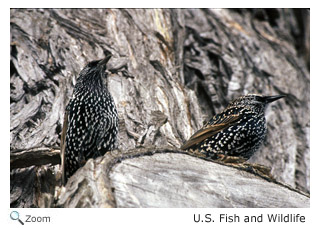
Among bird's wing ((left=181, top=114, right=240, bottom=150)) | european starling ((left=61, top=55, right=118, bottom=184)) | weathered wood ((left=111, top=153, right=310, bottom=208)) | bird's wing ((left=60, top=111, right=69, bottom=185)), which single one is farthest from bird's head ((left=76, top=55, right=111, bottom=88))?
weathered wood ((left=111, top=153, right=310, bottom=208))

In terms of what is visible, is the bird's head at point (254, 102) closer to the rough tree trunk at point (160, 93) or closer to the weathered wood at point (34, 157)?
the rough tree trunk at point (160, 93)

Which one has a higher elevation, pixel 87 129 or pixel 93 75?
pixel 93 75

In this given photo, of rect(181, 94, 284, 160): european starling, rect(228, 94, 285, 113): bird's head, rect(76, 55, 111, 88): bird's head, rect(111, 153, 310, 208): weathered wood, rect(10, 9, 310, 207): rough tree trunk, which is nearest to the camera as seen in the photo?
rect(111, 153, 310, 208): weathered wood

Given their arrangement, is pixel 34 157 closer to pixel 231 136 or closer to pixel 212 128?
pixel 212 128

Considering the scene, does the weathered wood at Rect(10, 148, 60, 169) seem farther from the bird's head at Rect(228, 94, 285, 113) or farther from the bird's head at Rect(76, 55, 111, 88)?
the bird's head at Rect(228, 94, 285, 113)

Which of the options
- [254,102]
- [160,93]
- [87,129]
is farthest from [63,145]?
[254,102]
